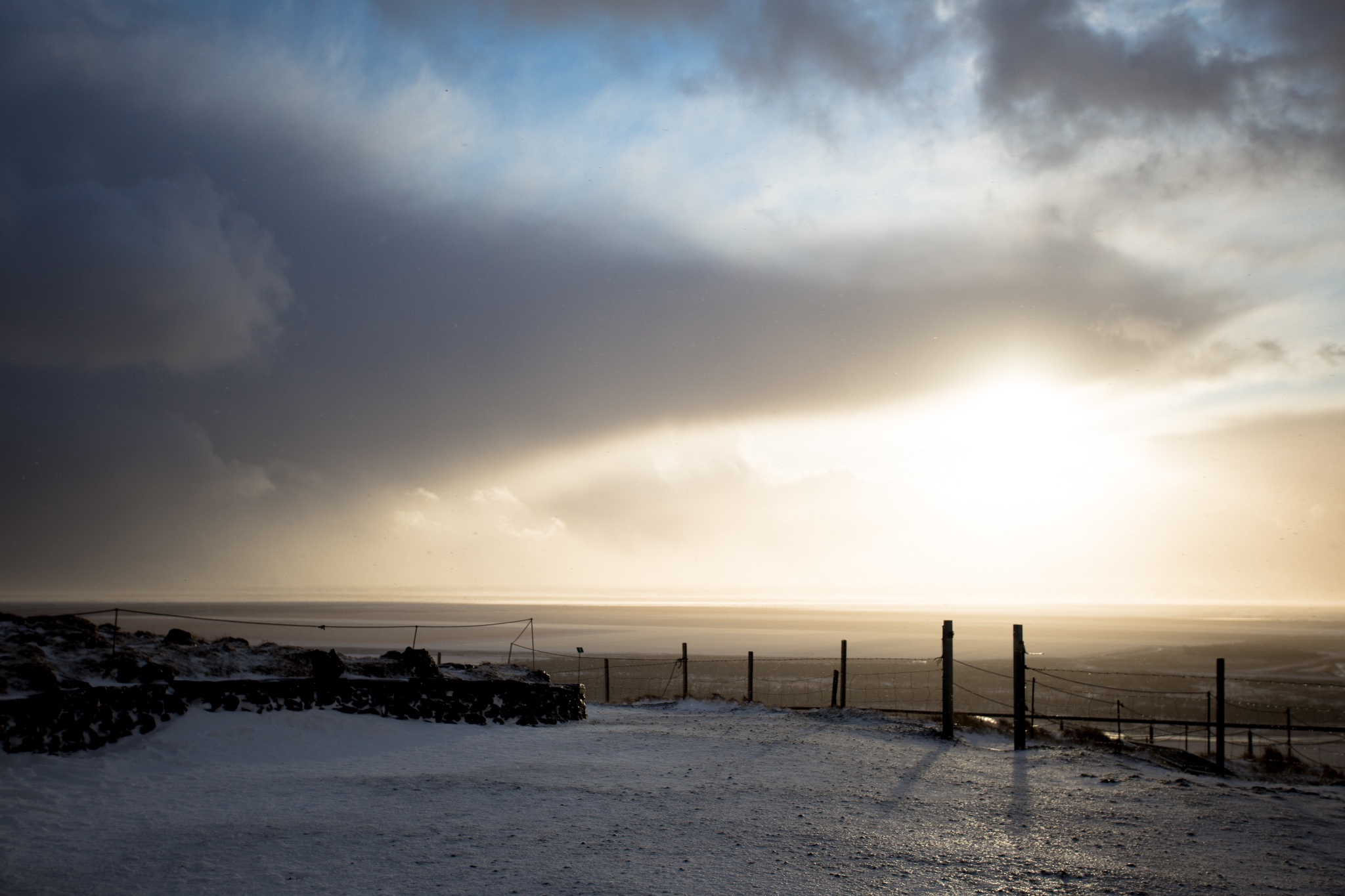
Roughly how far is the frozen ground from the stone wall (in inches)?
15.5

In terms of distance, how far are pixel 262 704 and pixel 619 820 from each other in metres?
8.90

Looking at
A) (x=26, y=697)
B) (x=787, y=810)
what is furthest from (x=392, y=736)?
(x=787, y=810)

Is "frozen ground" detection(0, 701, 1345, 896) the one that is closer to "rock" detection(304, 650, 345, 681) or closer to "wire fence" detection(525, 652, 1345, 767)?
"rock" detection(304, 650, 345, 681)

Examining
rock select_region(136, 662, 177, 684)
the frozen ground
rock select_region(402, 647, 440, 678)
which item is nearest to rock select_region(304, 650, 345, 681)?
the frozen ground

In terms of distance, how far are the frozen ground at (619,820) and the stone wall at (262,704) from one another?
394 millimetres

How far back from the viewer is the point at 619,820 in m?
9.48

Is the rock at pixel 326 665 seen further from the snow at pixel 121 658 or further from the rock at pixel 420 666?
the rock at pixel 420 666

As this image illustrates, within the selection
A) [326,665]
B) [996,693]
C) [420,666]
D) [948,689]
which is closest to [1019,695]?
[948,689]

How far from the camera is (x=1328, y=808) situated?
11.3 meters

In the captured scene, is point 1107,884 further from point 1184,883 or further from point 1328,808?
point 1328,808

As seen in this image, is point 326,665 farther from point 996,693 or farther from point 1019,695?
point 996,693

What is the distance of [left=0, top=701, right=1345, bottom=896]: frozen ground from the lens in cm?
753

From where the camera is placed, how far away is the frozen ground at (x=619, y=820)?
7.53 metres

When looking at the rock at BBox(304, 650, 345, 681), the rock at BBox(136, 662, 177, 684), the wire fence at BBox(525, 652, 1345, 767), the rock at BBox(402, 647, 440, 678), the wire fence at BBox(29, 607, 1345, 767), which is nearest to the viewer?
the rock at BBox(136, 662, 177, 684)
